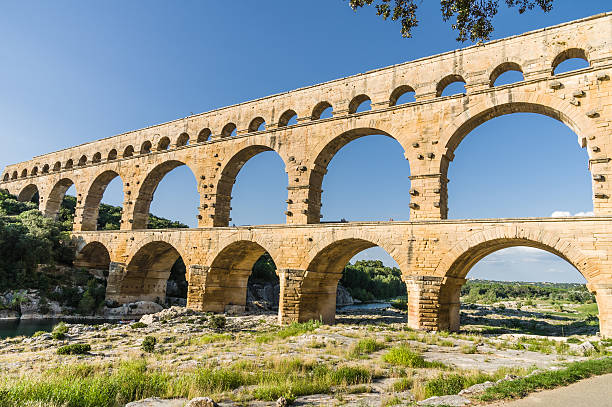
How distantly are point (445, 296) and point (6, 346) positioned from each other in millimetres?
15213

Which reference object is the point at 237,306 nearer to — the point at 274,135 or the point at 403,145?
the point at 274,135

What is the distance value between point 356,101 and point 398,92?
6.56 feet

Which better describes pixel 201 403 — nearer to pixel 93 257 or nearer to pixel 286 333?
pixel 286 333

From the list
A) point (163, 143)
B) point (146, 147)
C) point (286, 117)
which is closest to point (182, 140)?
point (163, 143)

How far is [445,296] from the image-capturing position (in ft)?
47.8

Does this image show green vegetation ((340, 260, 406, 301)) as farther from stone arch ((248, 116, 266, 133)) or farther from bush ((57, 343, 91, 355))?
bush ((57, 343, 91, 355))

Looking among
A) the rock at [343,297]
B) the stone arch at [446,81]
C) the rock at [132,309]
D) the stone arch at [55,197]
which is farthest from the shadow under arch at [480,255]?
the rock at [343,297]

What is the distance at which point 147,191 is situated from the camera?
84.6ft

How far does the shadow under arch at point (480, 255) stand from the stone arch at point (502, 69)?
6.19 meters

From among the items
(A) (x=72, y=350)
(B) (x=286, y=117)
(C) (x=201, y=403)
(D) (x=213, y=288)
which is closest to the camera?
(C) (x=201, y=403)

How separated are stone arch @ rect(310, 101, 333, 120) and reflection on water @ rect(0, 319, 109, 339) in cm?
1602

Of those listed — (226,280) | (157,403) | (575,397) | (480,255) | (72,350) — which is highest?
(480,255)

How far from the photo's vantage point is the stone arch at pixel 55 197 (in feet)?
104

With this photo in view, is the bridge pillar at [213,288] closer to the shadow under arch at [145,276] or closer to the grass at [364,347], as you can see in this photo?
the shadow under arch at [145,276]
